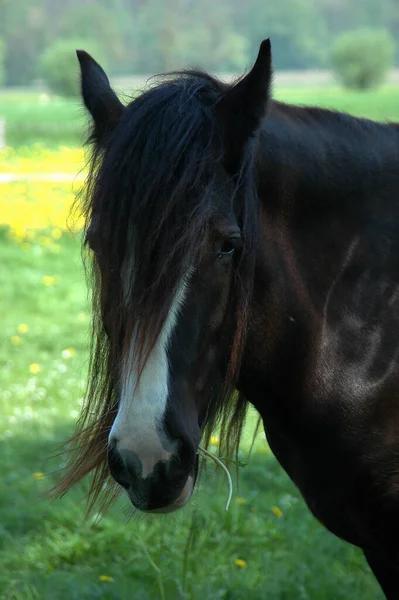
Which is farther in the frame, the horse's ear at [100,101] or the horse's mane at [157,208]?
the horse's ear at [100,101]

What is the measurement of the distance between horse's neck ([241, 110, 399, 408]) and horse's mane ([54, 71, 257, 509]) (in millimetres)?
131

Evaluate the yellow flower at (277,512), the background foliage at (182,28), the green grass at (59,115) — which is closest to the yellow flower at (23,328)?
the yellow flower at (277,512)

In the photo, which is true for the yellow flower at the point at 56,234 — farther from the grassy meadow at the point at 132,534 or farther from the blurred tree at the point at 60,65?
the blurred tree at the point at 60,65

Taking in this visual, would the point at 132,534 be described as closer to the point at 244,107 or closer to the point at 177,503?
the point at 177,503

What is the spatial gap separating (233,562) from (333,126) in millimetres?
2090

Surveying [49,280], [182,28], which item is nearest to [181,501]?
[49,280]

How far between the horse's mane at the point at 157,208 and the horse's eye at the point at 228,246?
1.5 inches

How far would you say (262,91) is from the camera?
212cm

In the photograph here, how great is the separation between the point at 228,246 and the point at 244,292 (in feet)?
0.42

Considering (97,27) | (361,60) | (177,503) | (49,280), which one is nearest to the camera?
(177,503)

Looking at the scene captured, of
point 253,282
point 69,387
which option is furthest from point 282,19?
point 253,282

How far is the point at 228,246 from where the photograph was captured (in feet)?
6.87

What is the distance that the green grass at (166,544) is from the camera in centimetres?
351

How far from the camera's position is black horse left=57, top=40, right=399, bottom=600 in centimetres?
203
